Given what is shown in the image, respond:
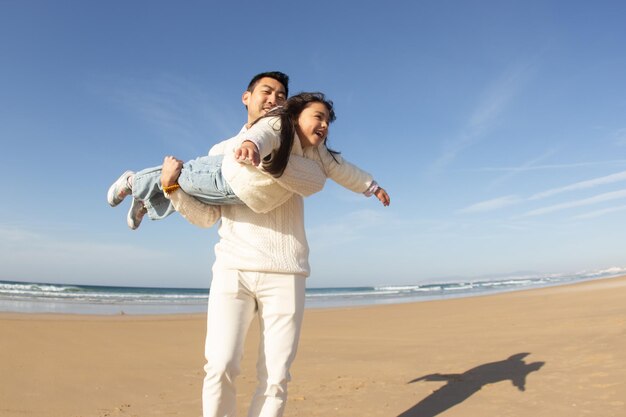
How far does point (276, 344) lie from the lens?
2248mm

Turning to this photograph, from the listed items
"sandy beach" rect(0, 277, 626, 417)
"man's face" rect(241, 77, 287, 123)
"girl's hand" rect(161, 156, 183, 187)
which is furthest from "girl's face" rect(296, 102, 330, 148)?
"sandy beach" rect(0, 277, 626, 417)

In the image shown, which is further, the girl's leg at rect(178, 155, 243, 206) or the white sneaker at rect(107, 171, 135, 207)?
the white sneaker at rect(107, 171, 135, 207)

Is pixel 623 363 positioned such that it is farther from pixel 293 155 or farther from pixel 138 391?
pixel 138 391

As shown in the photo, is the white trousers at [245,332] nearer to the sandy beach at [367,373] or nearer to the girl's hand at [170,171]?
the girl's hand at [170,171]

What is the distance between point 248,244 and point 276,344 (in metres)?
0.49

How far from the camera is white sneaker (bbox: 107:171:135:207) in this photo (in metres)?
2.41

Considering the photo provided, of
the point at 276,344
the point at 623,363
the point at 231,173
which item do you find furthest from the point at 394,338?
the point at 231,173

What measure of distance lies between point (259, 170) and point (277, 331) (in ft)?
2.59

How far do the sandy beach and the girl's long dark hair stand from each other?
85.6 inches

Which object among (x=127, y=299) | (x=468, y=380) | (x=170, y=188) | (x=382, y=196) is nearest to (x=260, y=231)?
(x=170, y=188)

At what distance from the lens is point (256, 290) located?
2238 mm

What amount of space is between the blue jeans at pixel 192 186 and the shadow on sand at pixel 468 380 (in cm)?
217

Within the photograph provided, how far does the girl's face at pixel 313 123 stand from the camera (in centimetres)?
218

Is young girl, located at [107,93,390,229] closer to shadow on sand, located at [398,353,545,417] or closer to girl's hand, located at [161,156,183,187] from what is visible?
girl's hand, located at [161,156,183,187]
